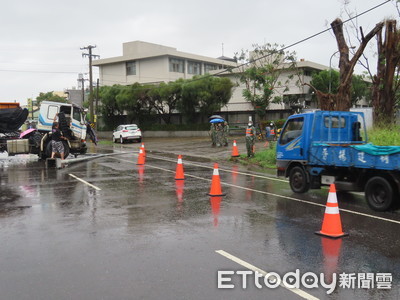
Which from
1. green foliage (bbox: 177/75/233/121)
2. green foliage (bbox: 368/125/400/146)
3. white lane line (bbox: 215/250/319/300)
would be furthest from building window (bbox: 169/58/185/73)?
white lane line (bbox: 215/250/319/300)

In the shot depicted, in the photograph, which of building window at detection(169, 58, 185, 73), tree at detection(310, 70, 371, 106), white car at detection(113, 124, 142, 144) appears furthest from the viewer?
building window at detection(169, 58, 185, 73)

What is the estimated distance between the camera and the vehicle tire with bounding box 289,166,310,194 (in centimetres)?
1064

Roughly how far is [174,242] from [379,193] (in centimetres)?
500

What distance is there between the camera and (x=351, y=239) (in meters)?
6.45

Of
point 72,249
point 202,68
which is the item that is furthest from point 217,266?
point 202,68

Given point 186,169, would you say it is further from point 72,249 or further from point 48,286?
point 48,286

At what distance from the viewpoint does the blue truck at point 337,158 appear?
8.38 m

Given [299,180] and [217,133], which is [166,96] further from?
[299,180]

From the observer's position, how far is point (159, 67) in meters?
53.1

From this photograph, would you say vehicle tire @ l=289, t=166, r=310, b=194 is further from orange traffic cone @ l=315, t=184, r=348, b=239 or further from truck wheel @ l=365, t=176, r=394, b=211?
orange traffic cone @ l=315, t=184, r=348, b=239

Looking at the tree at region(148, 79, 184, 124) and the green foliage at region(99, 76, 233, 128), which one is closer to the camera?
the green foliage at region(99, 76, 233, 128)

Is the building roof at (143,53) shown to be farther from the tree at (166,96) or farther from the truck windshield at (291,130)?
the truck windshield at (291,130)

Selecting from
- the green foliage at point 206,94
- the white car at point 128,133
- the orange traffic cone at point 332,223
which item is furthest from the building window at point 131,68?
the orange traffic cone at point 332,223

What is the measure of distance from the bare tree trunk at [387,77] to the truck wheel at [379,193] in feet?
36.3
